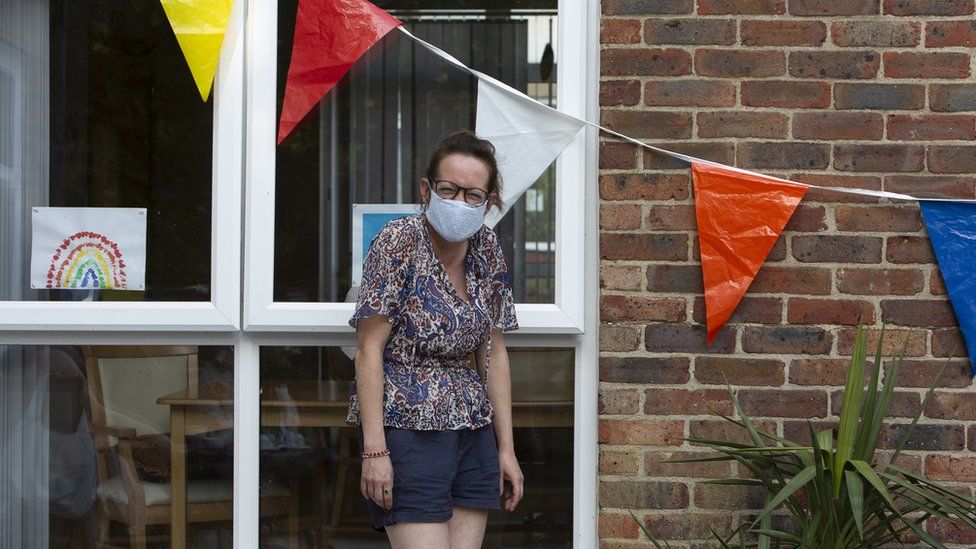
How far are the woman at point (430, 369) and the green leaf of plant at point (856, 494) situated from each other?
3.02 feet

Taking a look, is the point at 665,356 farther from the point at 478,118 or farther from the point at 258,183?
the point at 258,183

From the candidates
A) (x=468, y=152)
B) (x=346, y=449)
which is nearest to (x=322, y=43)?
(x=468, y=152)

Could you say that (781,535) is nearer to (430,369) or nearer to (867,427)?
(867,427)

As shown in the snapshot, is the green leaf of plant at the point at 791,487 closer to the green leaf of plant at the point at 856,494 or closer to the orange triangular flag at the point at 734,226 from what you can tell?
the green leaf of plant at the point at 856,494

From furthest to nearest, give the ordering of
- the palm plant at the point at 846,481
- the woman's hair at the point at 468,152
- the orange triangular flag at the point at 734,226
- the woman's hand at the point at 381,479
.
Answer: the orange triangular flag at the point at 734,226 → the palm plant at the point at 846,481 → the woman's hair at the point at 468,152 → the woman's hand at the point at 381,479

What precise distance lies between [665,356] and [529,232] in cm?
59

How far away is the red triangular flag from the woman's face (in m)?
0.84

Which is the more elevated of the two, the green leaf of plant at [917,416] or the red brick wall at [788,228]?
the red brick wall at [788,228]

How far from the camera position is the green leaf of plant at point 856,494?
2.71m

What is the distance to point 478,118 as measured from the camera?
3.39m

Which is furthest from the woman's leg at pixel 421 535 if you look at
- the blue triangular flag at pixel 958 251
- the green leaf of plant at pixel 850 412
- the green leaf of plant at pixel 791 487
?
the blue triangular flag at pixel 958 251

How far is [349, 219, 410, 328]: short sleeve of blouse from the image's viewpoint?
8.61 feet

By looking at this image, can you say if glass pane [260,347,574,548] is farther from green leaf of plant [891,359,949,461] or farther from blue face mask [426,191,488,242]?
green leaf of plant [891,359,949,461]

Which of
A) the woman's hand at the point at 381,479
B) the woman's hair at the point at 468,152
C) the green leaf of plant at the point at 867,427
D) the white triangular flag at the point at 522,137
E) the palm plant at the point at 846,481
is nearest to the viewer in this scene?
the woman's hand at the point at 381,479
